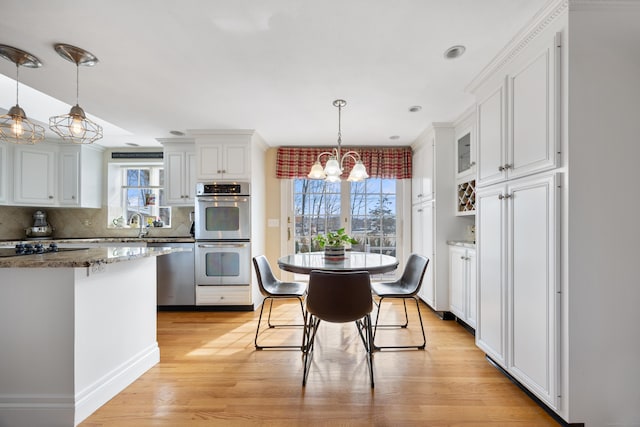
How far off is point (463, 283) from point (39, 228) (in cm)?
559

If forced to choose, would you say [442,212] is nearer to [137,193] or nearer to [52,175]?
[137,193]

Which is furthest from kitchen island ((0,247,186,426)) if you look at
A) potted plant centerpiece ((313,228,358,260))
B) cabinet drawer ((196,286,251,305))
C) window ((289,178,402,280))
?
window ((289,178,402,280))

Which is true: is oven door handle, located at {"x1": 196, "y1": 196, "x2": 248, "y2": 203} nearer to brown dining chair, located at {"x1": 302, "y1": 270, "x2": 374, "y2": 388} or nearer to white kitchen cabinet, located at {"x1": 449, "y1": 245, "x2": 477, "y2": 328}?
brown dining chair, located at {"x1": 302, "y1": 270, "x2": 374, "y2": 388}

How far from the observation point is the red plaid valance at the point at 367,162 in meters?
4.04

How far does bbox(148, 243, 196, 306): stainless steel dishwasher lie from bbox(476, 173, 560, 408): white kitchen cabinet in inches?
123

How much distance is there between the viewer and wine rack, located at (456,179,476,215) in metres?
2.86

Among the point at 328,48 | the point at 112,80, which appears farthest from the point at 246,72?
the point at 112,80

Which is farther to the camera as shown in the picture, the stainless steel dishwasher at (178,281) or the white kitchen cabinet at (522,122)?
the stainless steel dishwasher at (178,281)

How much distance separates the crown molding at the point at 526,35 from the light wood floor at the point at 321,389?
2148 millimetres

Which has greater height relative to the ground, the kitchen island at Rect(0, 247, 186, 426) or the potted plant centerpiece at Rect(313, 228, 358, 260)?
the potted plant centerpiece at Rect(313, 228, 358, 260)

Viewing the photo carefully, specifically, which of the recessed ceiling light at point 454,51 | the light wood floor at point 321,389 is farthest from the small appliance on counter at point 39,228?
the recessed ceiling light at point 454,51
